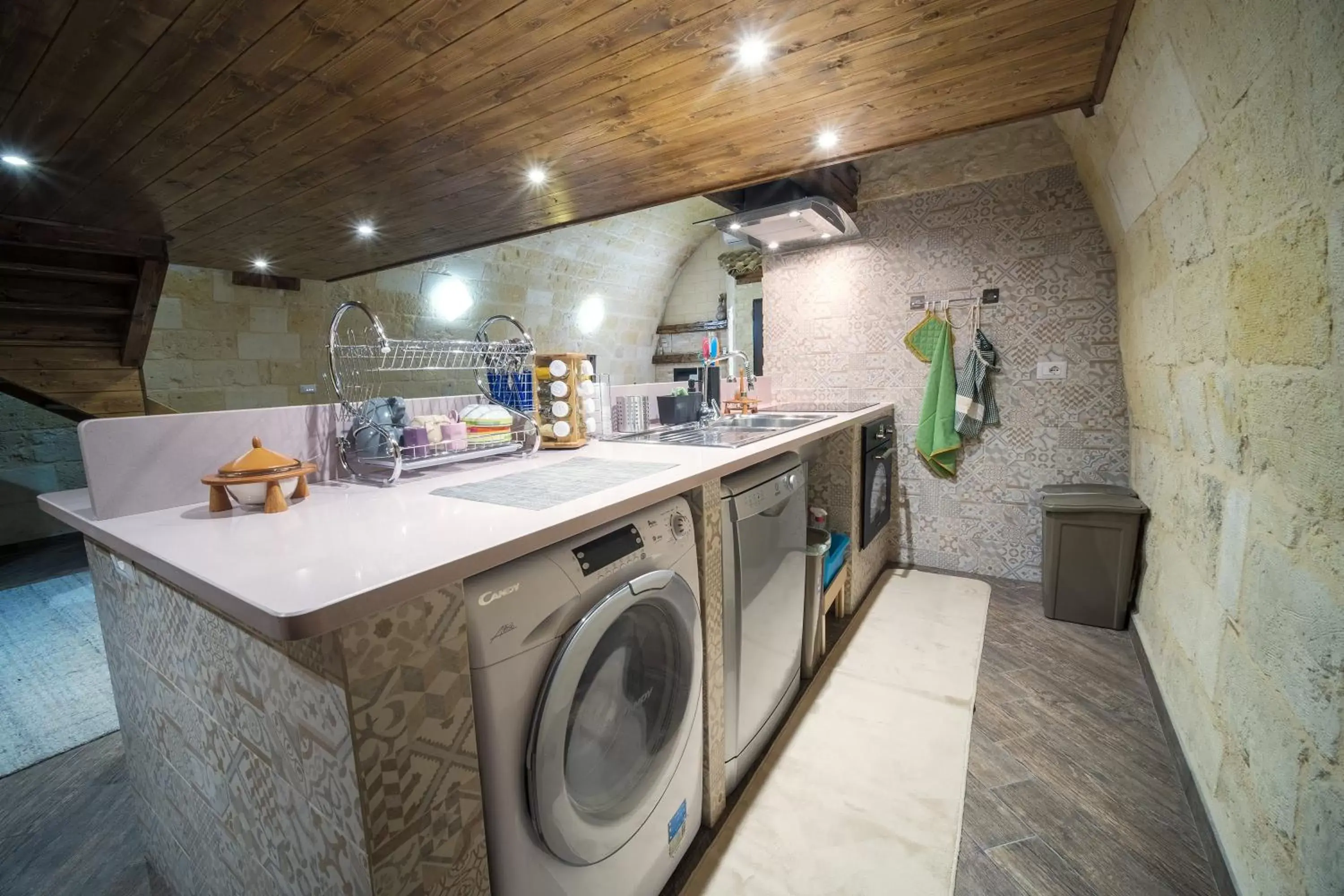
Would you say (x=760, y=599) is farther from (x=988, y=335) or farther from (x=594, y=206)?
(x=594, y=206)

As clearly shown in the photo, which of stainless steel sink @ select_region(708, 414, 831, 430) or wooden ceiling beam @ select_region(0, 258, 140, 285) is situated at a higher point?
wooden ceiling beam @ select_region(0, 258, 140, 285)

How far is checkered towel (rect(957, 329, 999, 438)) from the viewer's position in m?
2.84

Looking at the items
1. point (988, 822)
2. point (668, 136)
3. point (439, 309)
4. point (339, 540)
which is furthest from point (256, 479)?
point (439, 309)

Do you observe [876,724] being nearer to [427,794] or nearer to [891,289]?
[427,794]

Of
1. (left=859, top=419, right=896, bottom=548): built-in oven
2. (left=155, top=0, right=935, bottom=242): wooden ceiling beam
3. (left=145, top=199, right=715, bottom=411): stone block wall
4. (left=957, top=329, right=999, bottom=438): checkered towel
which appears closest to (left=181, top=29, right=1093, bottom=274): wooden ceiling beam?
(left=155, top=0, right=935, bottom=242): wooden ceiling beam

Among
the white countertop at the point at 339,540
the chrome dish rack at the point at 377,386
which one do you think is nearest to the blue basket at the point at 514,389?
the chrome dish rack at the point at 377,386

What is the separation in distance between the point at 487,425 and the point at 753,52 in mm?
1417

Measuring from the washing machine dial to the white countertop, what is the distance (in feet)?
0.20

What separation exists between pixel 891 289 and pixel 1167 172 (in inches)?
63.5

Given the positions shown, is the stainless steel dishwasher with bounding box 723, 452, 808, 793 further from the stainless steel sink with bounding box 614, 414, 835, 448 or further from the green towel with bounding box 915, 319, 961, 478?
the green towel with bounding box 915, 319, 961, 478

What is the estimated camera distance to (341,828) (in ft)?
2.13

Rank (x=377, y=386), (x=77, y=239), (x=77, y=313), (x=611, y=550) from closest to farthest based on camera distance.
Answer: (x=611, y=550), (x=377, y=386), (x=77, y=239), (x=77, y=313)

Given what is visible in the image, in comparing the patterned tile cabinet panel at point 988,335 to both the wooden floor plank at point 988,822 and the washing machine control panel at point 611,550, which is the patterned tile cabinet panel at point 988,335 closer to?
the wooden floor plank at point 988,822

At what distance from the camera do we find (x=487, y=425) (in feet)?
4.98
